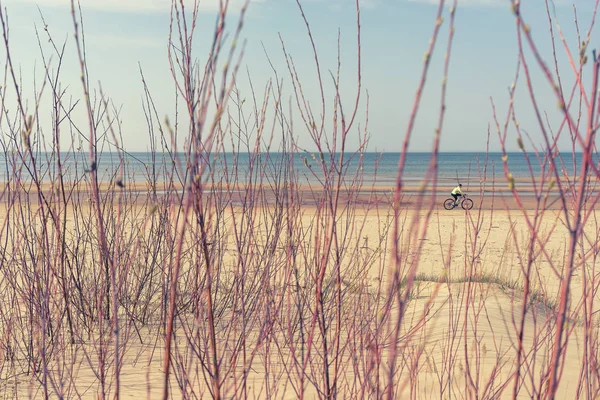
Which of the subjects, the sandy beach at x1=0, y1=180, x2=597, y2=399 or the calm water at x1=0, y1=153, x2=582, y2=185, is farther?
the calm water at x1=0, y1=153, x2=582, y2=185

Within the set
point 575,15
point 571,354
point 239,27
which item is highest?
point 575,15

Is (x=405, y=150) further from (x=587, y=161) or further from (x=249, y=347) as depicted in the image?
(x=249, y=347)

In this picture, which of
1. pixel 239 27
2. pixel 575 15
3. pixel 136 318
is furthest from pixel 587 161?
pixel 136 318

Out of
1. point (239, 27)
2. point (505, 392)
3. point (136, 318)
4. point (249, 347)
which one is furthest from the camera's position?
point (136, 318)

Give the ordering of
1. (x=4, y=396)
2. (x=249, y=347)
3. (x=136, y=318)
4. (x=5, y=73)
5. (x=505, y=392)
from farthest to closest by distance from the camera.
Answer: (x=136, y=318) < (x=249, y=347) < (x=505, y=392) < (x=4, y=396) < (x=5, y=73)

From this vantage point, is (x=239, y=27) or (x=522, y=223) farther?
(x=522, y=223)

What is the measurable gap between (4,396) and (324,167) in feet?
6.42

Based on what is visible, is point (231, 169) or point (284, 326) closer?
point (284, 326)

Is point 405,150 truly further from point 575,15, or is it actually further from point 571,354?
point 571,354

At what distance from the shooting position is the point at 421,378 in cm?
288

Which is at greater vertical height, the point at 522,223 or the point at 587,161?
the point at 587,161

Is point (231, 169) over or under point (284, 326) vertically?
over

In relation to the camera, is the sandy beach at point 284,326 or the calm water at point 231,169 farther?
the calm water at point 231,169

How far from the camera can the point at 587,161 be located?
932mm
